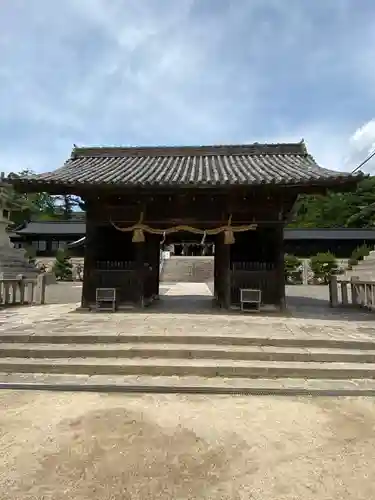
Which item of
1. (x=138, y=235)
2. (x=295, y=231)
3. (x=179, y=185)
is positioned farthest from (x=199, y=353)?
(x=295, y=231)

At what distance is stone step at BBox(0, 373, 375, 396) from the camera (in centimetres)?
461

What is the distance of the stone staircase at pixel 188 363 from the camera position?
473 cm

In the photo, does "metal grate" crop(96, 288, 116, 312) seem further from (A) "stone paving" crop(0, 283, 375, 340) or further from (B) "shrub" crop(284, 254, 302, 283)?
(B) "shrub" crop(284, 254, 302, 283)

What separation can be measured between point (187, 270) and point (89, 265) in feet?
76.9

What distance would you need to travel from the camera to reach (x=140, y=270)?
9.84 meters

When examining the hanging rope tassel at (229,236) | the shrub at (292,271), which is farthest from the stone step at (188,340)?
the shrub at (292,271)

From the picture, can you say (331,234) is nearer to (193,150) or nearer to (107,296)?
(193,150)

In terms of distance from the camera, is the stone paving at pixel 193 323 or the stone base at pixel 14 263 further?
the stone base at pixel 14 263

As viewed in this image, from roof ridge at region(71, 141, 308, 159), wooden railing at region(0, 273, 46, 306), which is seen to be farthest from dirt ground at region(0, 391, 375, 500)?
roof ridge at region(71, 141, 308, 159)

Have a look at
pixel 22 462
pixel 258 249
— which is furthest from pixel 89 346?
pixel 258 249

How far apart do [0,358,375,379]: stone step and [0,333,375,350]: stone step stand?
0.61 metres

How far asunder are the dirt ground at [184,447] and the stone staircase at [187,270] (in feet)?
85.7

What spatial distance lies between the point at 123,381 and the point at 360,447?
3.04 metres

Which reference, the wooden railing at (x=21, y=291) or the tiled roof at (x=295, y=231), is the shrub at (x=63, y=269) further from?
the wooden railing at (x=21, y=291)
